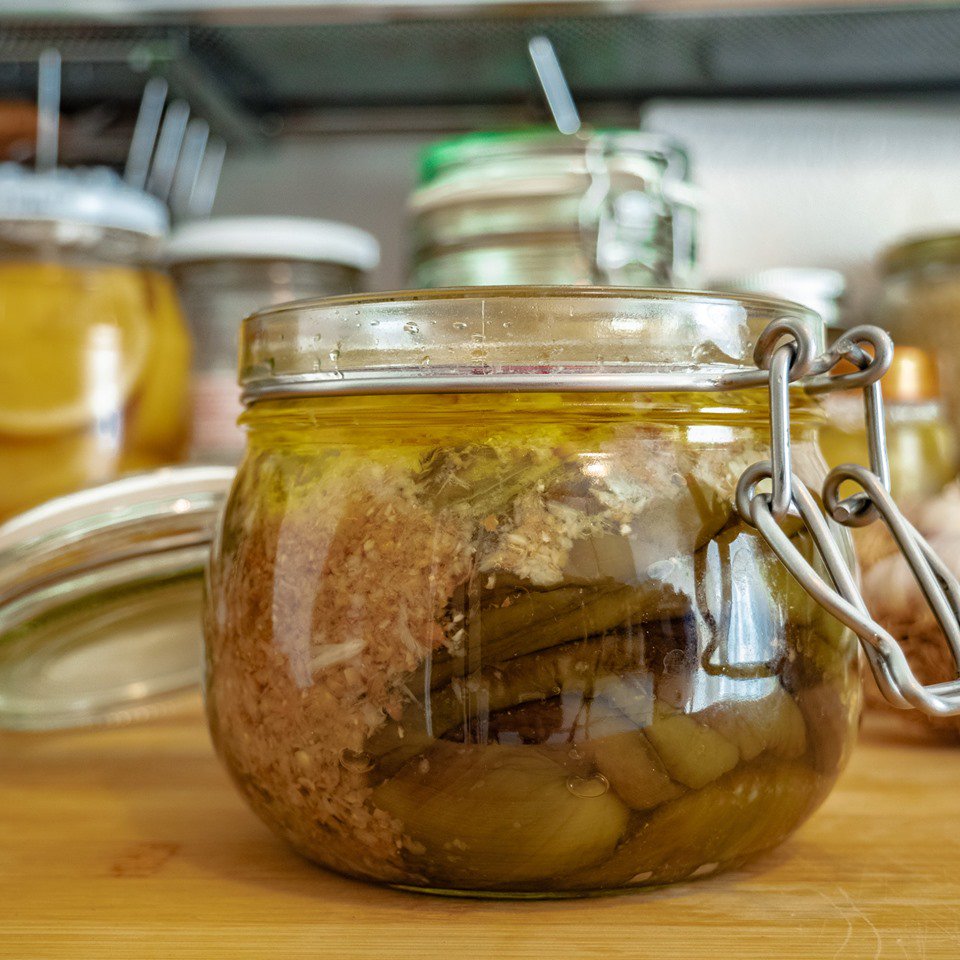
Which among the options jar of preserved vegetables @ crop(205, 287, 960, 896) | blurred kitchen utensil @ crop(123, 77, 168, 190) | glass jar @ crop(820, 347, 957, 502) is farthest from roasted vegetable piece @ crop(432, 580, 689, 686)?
blurred kitchen utensil @ crop(123, 77, 168, 190)

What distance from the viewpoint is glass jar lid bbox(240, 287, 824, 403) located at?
29 centimetres

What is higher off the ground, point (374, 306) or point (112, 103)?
A: point (112, 103)

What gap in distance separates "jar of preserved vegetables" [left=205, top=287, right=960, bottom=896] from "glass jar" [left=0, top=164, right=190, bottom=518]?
15.3 inches

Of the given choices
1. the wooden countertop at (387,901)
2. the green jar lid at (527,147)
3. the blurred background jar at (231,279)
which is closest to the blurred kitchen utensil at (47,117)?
the blurred background jar at (231,279)

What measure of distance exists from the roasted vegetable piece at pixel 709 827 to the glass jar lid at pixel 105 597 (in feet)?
0.65

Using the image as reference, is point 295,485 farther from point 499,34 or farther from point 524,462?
→ point 499,34

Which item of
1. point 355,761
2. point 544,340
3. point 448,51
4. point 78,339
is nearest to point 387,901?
point 355,761

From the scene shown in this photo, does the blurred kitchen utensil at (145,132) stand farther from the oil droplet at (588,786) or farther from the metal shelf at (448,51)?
the oil droplet at (588,786)

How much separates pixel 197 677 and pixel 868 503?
0.33m

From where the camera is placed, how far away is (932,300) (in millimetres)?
788

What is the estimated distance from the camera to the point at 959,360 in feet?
2.50

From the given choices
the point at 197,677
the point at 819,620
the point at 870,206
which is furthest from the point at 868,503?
the point at 870,206

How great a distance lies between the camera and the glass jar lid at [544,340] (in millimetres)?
287

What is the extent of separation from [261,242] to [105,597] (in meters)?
0.35
